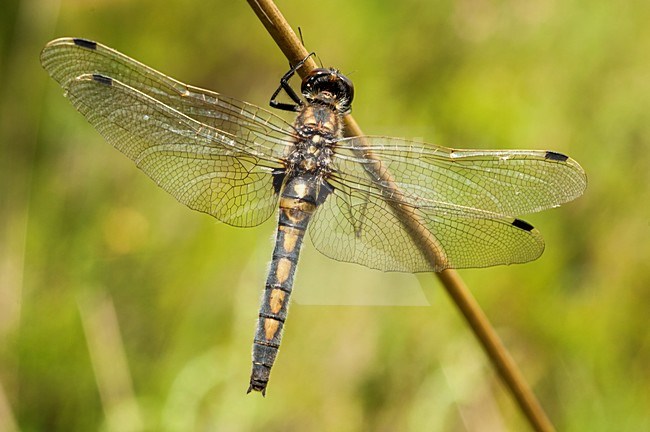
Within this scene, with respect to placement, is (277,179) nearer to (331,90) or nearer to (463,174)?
(331,90)

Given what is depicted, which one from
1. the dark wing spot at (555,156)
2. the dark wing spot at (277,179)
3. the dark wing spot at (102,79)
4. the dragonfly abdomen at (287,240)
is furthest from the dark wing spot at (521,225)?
the dark wing spot at (102,79)

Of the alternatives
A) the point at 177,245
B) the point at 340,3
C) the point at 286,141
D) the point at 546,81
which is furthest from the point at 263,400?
the point at 340,3

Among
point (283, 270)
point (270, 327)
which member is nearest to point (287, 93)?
point (283, 270)

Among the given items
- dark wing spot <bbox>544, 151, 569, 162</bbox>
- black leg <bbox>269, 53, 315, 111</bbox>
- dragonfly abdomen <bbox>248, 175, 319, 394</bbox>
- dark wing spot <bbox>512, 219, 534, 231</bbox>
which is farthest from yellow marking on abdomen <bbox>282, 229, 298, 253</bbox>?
dark wing spot <bbox>544, 151, 569, 162</bbox>

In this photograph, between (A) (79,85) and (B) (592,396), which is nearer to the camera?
(A) (79,85)

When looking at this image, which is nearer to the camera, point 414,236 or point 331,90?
point 414,236

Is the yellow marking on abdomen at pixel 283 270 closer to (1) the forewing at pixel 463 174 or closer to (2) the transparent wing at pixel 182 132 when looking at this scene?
(2) the transparent wing at pixel 182 132

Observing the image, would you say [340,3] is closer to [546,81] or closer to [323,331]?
[546,81]
